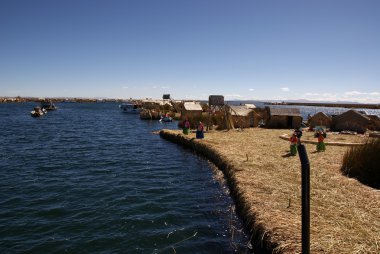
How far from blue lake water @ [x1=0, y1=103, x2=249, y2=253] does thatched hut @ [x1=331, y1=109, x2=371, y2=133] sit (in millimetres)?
20219

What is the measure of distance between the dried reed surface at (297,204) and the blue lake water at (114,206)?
0.98m

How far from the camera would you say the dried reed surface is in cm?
741

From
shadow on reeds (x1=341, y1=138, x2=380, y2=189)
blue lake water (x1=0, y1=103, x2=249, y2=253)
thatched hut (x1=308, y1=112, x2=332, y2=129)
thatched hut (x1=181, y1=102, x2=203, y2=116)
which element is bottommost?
blue lake water (x1=0, y1=103, x2=249, y2=253)

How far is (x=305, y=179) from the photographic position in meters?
4.92

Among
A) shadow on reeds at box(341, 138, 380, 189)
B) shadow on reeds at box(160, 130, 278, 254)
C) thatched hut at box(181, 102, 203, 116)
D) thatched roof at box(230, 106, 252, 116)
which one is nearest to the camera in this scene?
shadow on reeds at box(160, 130, 278, 254)

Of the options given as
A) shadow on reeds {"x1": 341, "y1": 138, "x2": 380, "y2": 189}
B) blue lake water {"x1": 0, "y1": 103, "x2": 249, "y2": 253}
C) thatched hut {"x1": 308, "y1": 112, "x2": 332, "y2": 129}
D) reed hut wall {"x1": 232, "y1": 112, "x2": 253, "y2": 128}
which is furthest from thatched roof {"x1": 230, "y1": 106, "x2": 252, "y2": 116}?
shadow on reeds {"x1": 341, "y1": 138, "x2": 380, "y2": 189}

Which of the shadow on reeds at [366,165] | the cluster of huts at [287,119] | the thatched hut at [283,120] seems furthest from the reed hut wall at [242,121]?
the shadow on reeds at [366,165]

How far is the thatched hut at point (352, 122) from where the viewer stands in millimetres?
33791

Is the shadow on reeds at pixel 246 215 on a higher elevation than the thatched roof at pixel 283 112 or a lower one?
lower

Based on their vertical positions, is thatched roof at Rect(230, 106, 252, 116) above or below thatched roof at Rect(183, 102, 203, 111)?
below

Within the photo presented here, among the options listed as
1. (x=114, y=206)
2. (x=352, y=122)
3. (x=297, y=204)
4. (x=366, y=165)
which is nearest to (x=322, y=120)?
(x=352, y=122)

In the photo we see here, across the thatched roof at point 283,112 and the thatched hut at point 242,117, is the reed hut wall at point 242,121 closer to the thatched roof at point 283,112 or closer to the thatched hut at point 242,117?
the thatched hut at point 242,117

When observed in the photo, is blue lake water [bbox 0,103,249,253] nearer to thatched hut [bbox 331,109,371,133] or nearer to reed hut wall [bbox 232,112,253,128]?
reed hut wall [bbox 232,112,253,128]

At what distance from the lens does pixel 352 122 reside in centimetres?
3453
